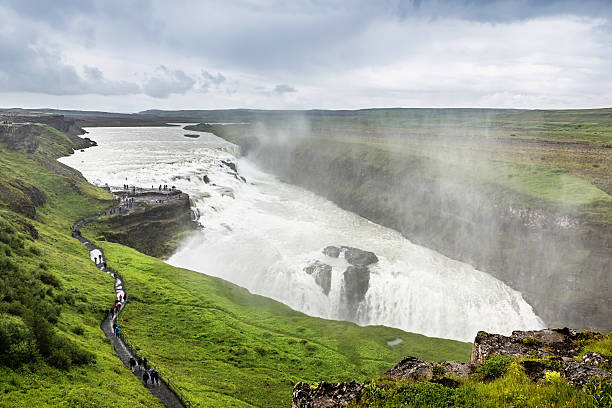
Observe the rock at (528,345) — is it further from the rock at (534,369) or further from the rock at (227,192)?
the rock at (227,192)

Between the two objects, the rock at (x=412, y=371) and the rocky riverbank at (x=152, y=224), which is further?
the rocky riverbank at (x=152, y=224)

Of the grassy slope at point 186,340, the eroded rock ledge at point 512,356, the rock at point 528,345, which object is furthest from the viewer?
the grassy slope at point 186,340

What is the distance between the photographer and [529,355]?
13820 millimetres

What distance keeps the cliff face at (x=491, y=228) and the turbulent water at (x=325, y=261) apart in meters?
3.46

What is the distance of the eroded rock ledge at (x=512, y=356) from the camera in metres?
10.9

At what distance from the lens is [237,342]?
3381cm

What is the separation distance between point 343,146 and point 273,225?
62.7 metres

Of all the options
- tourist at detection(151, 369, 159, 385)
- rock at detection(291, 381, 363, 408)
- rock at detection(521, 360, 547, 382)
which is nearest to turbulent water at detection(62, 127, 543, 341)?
tourist at detection(151, 369, 159, 385)

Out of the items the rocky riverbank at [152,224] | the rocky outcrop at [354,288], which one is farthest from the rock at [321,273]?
the rocky riverbank at [152,224]

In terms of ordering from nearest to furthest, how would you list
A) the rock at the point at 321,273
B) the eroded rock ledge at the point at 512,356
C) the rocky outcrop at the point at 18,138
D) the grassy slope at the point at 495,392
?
the grassy slope at the point at 495,392 < the eroded rock ledge at the point at 512,356 < the rock at the point at 321,273 < the rocky outcrop at the point at 18,138

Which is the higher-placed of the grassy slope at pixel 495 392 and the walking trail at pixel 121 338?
the grassy slope at pixel 495 392

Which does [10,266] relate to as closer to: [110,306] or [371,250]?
[110,306]

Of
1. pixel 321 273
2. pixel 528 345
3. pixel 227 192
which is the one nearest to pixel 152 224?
pixel 227 192

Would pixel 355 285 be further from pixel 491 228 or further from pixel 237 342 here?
pixel 491 228
